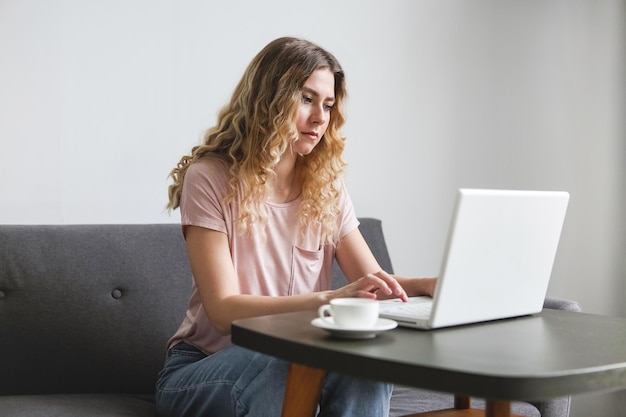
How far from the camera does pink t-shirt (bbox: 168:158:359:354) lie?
182 centimetres

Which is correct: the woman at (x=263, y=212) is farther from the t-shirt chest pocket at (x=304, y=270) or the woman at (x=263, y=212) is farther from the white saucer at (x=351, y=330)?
the white saucer at (x=351, y=330)

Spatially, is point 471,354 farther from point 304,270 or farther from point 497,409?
point 304,270

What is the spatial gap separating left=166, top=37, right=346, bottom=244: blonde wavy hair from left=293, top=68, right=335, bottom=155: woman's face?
2cm

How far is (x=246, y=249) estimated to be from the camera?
1.89 metres

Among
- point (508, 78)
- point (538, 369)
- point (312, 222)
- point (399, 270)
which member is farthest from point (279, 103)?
point (508, 78)

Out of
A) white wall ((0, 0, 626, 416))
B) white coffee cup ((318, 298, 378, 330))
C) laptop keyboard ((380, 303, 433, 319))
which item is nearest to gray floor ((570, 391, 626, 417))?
white wall ((0, 0, 626, 416))

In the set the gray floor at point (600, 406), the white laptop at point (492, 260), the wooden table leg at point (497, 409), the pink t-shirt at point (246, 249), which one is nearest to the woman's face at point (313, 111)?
the pink t-shirt at point (246, 249)

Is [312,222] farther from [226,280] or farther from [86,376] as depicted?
[86,376]

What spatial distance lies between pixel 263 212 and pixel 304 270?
6.7 inches

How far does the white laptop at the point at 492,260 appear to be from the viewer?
1277mm

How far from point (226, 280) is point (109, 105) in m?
Result: 1.00

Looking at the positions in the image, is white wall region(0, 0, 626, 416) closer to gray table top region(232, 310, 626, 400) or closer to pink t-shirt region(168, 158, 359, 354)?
pink t-shirt region(168, 158, 359, 354)

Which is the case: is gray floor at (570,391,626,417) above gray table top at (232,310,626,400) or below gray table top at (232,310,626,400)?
below

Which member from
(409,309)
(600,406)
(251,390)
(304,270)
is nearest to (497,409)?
(409,309)
